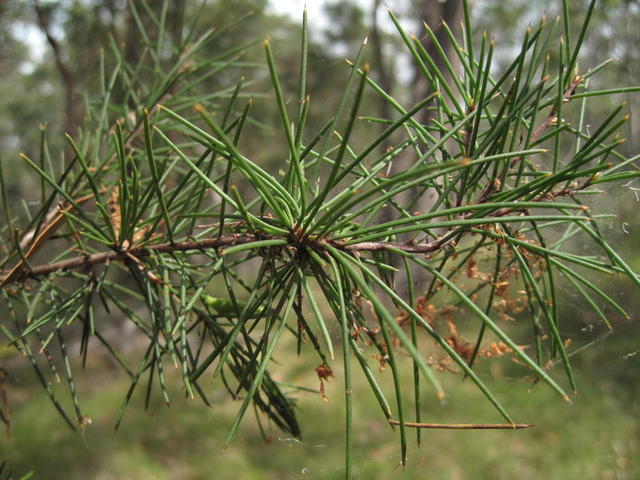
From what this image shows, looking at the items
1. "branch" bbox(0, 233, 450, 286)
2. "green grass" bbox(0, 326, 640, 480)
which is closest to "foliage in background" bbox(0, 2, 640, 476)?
"branch" bbox(0, 233, 450, 286)

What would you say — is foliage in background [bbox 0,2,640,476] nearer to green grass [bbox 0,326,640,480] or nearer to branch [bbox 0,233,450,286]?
branch [bbox 0,233,450,286]

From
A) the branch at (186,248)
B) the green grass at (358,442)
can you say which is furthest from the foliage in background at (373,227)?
the green grass at (358,442)

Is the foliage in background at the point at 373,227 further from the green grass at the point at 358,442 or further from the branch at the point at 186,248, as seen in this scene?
the green grass at the point at 358,442

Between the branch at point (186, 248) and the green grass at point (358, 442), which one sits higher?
the green grass at point (358, 442)

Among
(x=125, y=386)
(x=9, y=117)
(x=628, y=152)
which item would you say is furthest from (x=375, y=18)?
(x=9, y=117)

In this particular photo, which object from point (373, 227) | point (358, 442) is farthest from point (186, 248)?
point (358, 442)

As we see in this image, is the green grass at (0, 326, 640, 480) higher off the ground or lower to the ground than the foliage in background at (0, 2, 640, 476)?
higher

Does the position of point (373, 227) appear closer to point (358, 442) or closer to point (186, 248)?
point (186, 248)

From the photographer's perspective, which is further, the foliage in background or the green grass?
the green grass
